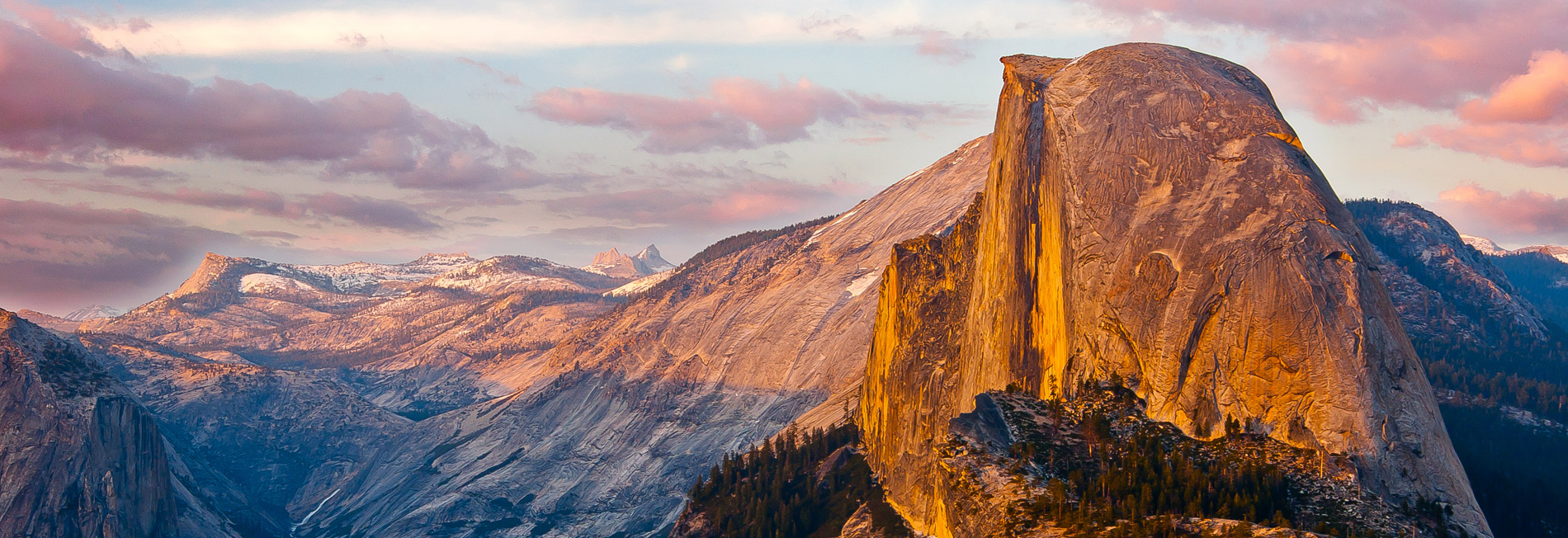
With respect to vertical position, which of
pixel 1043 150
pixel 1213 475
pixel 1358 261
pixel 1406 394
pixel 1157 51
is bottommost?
pixel 1213 475

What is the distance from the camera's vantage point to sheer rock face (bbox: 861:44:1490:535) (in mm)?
91812

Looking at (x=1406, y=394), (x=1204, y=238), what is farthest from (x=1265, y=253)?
(x=1406, y=394)

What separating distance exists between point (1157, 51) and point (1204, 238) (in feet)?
76.5

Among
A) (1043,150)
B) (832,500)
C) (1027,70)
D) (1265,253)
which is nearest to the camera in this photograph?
(1265,253)

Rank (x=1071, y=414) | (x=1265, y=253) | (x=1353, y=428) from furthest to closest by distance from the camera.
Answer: (x=1071, y=414), (x=1265, y=253), (x=1353, y=428)

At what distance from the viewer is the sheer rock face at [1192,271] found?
91812mm

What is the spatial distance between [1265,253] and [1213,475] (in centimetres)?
1764

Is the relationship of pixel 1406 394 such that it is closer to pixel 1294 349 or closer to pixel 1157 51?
pixel 1294 349

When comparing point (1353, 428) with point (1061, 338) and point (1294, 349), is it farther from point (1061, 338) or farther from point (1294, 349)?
point (1061, 338)

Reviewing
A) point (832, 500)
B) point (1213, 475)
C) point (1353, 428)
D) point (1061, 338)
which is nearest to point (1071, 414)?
point (1061, 338)

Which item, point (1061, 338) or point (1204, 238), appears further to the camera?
point (1061, 338)

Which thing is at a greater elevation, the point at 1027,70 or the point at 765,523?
the point at 1027,70

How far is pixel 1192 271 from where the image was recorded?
10044 cm

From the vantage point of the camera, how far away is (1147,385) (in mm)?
102875
